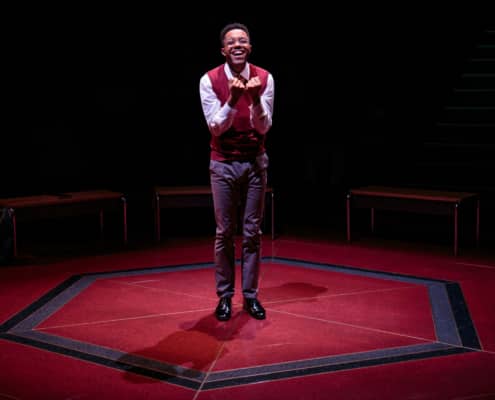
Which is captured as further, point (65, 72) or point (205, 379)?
point (65, 72)

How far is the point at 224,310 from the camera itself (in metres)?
3.48

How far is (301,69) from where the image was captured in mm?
7145

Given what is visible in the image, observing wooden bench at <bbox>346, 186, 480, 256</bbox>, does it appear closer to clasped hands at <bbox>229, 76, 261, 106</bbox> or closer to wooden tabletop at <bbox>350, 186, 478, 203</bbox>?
wooden tabletop at <bbox>350, 186, 478, 203</bbox>

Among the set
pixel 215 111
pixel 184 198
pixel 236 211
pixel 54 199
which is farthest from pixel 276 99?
pixel 215 111

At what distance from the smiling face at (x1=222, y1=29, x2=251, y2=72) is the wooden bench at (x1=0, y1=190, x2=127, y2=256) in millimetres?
2553

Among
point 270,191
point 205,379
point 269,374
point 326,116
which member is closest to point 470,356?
point 269,374

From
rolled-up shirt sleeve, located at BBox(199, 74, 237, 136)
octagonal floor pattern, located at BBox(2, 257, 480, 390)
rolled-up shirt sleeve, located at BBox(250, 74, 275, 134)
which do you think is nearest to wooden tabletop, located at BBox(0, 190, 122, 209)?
octagonal floor pattern, located at BBox(2, 257, 480, 390)

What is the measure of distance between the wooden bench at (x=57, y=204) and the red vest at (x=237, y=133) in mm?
2285

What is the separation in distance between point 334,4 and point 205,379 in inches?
205

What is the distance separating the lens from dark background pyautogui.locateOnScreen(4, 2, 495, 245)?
249 inches

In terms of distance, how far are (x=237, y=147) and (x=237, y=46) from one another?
0.49 meters

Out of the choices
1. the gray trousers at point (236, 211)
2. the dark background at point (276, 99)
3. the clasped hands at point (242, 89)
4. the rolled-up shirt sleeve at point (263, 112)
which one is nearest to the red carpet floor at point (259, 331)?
the gray trousers at point (236, 211)

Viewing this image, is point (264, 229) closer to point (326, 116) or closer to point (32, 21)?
point (326, 116)

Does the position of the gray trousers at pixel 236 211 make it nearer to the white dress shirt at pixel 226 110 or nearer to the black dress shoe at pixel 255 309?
the black dress shoe at pixel 255 309
